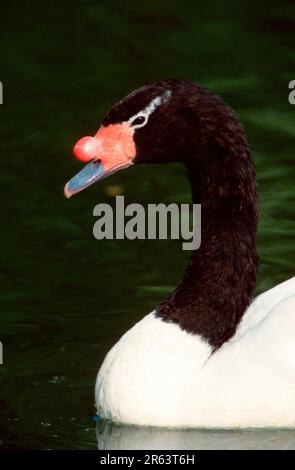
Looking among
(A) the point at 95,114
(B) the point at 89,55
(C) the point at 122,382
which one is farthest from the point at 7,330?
(B) the point at 89,55

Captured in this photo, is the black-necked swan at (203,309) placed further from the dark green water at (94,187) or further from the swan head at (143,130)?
the dark green water at (94,187)

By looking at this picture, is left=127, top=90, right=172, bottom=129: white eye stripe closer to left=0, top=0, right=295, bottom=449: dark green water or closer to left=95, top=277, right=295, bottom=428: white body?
left=95, top=277, right=295, bottom=428: white body

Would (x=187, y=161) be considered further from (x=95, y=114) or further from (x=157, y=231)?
(x=95, y=114)

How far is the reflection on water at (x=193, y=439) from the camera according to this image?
9.00 meters

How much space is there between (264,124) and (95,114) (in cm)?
123

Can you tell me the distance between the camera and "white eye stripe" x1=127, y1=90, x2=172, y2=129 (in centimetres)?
921

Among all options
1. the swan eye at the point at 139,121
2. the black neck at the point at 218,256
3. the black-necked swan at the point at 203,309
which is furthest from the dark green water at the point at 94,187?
the swan eye at the point at 139,121

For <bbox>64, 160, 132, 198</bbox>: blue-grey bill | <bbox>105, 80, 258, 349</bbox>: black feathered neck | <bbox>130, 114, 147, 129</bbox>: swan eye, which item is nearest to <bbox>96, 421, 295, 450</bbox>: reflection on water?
<bbox>105, 80, 258, 349</bbox>: black feathered neck

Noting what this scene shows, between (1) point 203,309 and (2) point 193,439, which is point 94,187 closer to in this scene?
(1) point 203,309

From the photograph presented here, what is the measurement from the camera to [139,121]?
366 inches

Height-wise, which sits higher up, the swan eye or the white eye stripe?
the white eye stripe

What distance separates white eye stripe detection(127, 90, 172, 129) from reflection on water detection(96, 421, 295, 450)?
1.51 meters

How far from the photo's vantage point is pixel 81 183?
926 cm

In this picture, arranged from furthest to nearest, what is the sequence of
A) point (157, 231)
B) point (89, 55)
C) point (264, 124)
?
point (89, 55) < point (264, 124) < point (157, 231)
